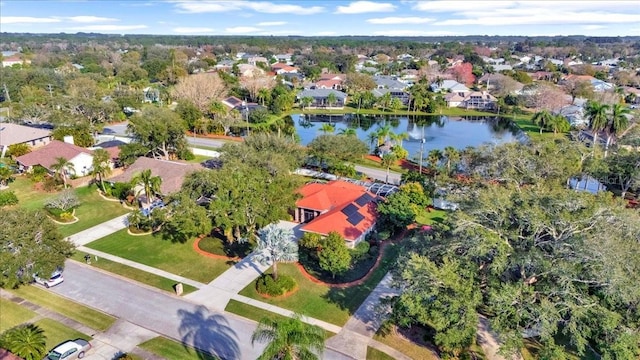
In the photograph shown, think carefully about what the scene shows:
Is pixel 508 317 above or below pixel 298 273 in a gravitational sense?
above

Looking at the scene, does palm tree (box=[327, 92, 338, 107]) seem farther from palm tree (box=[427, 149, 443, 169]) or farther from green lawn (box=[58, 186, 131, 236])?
green lawn (box=[58, 186, 131, 236])

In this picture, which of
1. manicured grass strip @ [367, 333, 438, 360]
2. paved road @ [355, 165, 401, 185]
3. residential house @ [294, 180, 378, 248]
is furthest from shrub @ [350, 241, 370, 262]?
paved road @ [355, 165, 401, 185]

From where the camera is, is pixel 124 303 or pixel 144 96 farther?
pixel 144 96

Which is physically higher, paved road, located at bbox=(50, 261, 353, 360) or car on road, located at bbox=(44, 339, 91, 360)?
car on road, located at bbox=(44, 339, 91, 360)

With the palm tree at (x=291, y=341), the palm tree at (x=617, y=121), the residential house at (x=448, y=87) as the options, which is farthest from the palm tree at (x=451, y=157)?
the residential house at (x=448, y=87)

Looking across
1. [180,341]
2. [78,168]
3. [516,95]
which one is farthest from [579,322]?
[516,95]

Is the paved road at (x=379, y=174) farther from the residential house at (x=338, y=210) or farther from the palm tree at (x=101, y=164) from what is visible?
the palm tree at (x=101, y=164)

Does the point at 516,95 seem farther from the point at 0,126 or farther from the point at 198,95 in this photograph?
the point at 0,126
